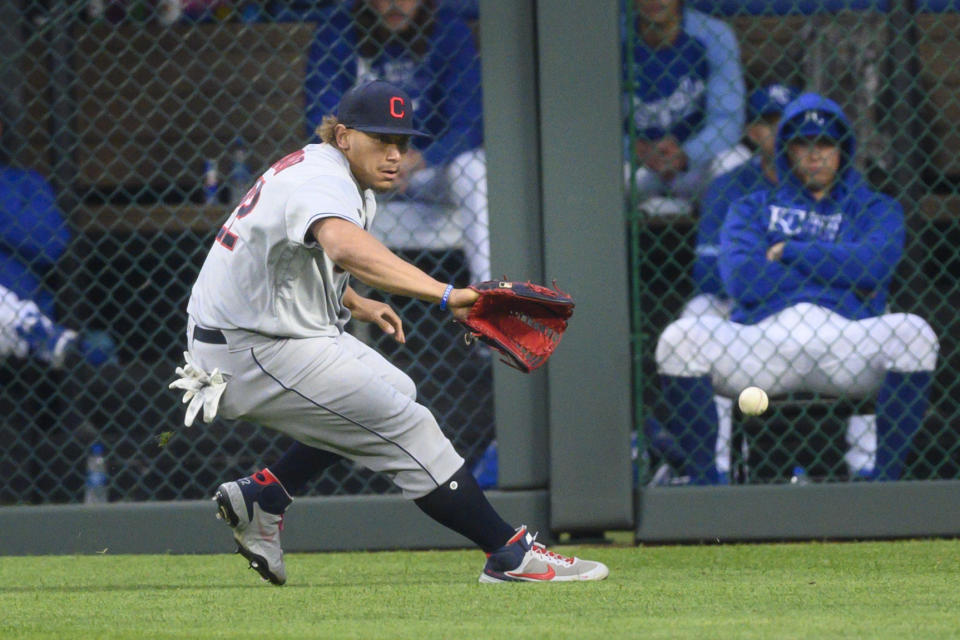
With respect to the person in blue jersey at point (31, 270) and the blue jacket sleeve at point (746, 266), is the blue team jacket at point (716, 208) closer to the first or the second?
the blue jacket sleeve at point (746, 266)

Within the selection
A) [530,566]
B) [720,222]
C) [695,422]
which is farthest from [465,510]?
[720,222]

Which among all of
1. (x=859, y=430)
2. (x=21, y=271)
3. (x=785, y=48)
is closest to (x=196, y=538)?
(x=21, y=271)

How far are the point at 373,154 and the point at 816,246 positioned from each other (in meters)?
2.04

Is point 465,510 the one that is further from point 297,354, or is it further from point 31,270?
point 31,270

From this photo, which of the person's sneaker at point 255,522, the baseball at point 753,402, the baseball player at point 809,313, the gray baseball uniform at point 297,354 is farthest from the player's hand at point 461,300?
the baseball player at point 809,313

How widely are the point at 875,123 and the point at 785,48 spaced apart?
47 centimetres

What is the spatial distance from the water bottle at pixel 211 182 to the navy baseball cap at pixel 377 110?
178cm

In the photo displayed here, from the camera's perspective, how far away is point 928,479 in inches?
207

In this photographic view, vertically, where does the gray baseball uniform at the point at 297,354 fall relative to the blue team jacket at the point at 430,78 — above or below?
below

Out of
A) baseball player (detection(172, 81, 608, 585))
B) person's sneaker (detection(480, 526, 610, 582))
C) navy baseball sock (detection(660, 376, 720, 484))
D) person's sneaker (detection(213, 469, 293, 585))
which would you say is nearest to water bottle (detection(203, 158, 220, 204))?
baseball player (detection(172, 81, 608, 585))

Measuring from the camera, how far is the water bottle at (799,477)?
17.0 ft

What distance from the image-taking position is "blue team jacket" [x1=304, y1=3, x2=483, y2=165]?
5.42 meters

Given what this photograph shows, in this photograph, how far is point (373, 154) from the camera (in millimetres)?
3934

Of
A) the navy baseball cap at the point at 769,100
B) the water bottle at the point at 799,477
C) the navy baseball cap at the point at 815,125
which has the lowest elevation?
the water bottle at the point at 799,477
